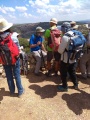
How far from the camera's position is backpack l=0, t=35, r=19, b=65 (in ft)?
16.1

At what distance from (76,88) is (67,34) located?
1859 millimetres

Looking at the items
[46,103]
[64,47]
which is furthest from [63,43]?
[46,103]

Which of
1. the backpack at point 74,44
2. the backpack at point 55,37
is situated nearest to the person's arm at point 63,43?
the backpack at point 74,44

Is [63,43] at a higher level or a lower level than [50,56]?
higher

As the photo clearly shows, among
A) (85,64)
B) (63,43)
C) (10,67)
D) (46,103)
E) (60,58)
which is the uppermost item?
(63,43)

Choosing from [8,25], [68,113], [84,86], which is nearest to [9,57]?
[8,25]

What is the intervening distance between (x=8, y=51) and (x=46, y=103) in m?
1.77

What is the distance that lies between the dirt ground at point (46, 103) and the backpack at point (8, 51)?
117cm

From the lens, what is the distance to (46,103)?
5230 mm

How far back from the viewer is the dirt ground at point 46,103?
186 inches

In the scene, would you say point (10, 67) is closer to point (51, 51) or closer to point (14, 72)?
point (14, 72)

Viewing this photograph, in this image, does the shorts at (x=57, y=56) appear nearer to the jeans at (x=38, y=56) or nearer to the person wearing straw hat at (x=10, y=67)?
the jeans at (x=38, y=56)

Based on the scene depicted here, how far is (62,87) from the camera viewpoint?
19.4 feet

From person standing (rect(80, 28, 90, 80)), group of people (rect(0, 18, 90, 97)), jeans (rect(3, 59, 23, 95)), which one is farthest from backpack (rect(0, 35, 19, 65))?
person standing (rect(80, 28, 90, 80))
